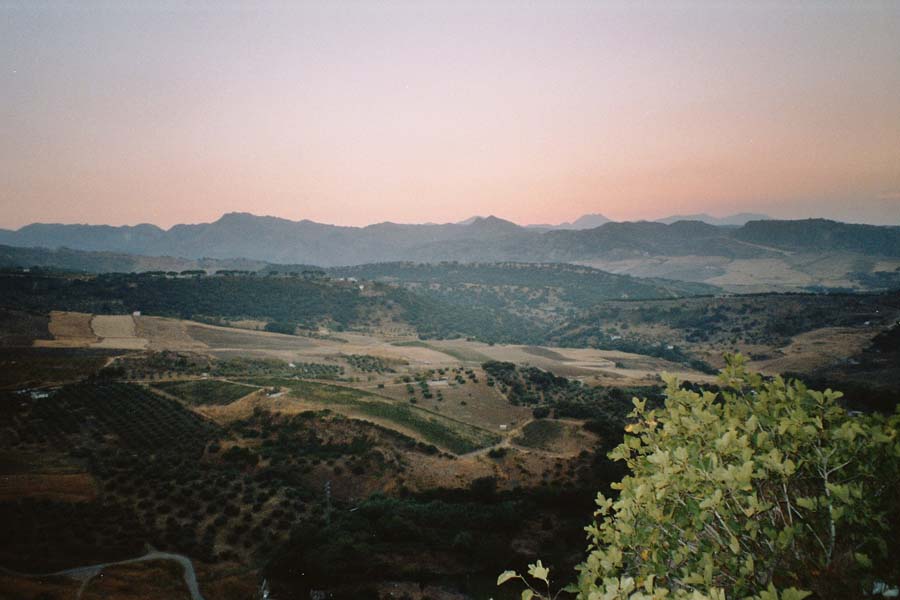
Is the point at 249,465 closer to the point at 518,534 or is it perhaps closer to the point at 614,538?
the point at 518,534

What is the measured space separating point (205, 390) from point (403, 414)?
2900 centimetres

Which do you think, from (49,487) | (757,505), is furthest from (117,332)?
(757,505)

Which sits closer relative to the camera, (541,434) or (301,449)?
(301,449)

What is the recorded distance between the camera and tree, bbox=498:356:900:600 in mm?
4973

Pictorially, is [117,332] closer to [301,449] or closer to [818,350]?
[301,449]

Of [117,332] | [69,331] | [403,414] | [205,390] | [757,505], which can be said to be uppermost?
[757,505]

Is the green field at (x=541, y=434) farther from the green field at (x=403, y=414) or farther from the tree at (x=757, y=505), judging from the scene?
the tree at (x=757, y=505)

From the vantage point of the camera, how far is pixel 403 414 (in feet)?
204

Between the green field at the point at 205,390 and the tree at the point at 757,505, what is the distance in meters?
66.1

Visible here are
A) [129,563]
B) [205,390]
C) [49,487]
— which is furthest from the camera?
[205,390]

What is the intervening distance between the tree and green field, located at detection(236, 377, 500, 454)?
161 feet

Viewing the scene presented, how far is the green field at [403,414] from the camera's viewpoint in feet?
184

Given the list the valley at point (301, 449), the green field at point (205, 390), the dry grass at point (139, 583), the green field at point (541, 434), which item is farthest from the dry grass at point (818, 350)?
the dry grass at point (139, 583)

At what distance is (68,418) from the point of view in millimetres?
54281
